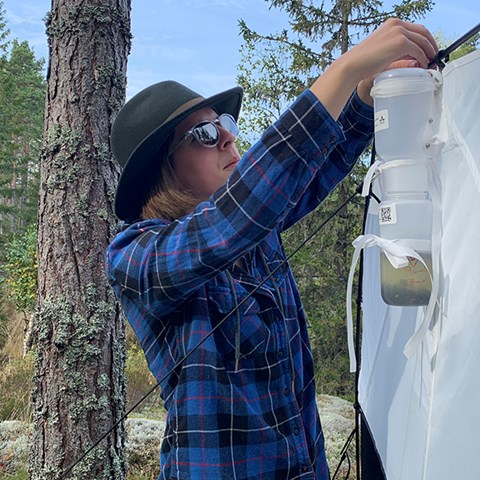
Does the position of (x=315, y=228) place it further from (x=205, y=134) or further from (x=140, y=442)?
(x=205, y=134)

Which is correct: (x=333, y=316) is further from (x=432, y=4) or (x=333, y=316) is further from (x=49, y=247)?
(x=49, y=247)

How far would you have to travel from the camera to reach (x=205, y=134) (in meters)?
1.44

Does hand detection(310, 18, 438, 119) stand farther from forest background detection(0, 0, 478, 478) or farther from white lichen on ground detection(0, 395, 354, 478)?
forest background detection(0, 0, 478, 478)

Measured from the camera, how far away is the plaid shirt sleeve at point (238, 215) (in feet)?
3.57

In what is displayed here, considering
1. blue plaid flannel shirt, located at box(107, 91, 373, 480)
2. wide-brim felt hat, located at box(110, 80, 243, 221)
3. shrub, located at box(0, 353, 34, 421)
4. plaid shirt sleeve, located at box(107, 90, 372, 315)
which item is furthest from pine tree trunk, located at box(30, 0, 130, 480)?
shrub, located at box(0, 353, 34, 421)

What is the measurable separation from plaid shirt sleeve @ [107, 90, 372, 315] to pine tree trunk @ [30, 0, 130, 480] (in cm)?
142

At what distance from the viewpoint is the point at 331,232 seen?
9.07m

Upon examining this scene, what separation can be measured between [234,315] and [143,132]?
540 millimetres

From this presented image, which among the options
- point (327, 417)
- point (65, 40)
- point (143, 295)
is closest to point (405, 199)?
point (143, 295)

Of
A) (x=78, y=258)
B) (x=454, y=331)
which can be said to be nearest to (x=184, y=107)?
(x=454, y=331)

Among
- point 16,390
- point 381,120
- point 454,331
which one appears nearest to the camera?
point 454,331

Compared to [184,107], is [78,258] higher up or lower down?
lower down

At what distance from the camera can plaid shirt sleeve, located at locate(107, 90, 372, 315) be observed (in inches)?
42.8

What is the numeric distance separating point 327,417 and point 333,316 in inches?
121
